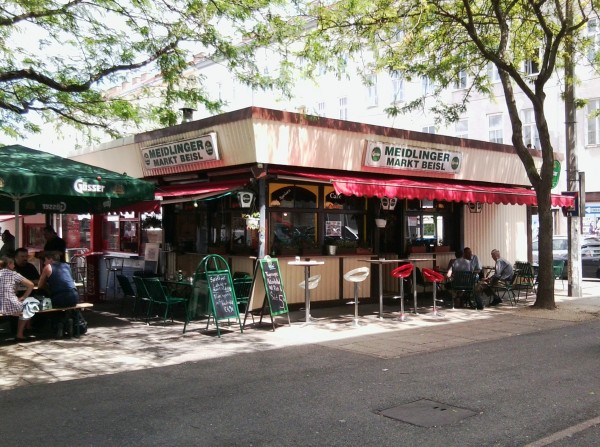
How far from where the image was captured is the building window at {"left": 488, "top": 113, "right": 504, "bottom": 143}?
29.8 metres

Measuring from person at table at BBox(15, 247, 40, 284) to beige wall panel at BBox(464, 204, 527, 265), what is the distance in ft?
34.8

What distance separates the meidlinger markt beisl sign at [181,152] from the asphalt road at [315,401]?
5.15 metres

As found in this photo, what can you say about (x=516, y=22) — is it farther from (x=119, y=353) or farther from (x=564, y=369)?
(x=119, y=353)

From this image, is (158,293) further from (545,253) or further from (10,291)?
(545,253)

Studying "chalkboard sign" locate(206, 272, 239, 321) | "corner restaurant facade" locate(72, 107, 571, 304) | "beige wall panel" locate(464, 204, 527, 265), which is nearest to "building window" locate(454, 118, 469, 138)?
"beige wall panel" locate(464, 204, 527, 265)

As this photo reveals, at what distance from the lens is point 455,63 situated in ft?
47.8

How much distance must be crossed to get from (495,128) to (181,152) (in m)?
21.3

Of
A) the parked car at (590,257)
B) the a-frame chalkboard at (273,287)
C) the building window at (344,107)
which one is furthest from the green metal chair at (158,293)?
the building window at (344,107)

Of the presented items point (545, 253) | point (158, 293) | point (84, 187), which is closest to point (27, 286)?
point (84, 187)

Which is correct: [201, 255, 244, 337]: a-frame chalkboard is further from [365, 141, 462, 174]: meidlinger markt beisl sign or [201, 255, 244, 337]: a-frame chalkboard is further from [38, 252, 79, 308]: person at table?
[365, 141, 462, 174]: meidlinger markt beisl sign

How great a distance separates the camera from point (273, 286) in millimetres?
10422

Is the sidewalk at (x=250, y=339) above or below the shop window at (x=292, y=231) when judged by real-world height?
below

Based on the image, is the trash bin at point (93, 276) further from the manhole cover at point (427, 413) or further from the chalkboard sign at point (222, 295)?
the manhole cover at point (427, 413)

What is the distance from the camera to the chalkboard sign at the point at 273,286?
1025 centimetres
